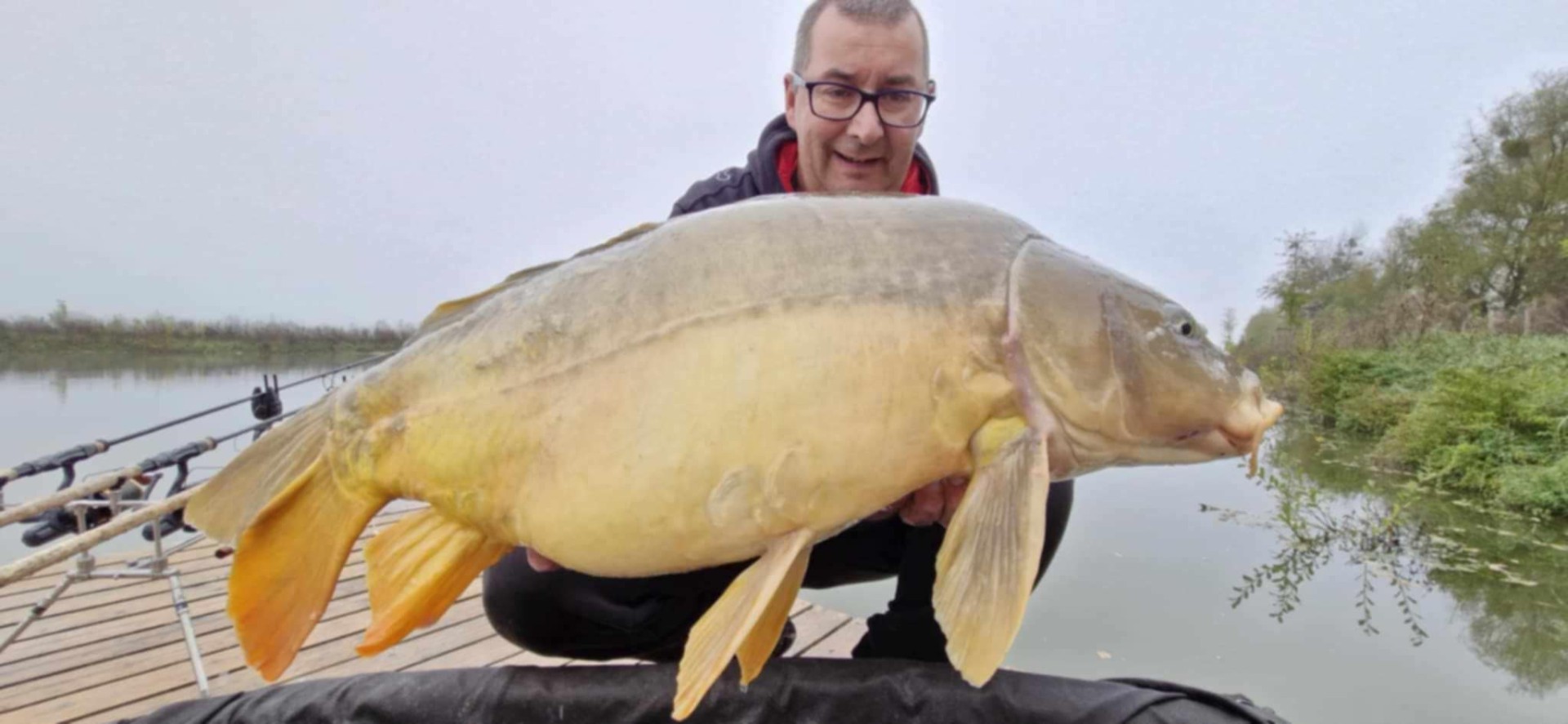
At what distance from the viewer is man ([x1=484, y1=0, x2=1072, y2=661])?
1379 mm

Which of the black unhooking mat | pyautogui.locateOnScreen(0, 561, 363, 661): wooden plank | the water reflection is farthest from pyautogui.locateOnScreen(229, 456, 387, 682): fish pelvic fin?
the water reflection

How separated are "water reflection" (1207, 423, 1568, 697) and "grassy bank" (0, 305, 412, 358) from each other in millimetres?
14280

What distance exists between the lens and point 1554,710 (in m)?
2.36

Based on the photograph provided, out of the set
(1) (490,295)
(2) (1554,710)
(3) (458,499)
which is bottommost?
(2) (1554,710)

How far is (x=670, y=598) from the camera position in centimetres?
141

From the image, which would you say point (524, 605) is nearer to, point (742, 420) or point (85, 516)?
point (742, 420)

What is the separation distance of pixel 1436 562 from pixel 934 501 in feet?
12.6

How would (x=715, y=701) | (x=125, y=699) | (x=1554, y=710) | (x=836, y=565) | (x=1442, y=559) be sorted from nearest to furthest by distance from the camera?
1. (x=715, y=701)
2. (x=836, y=565)
3. (x=125, y=699)
4. (x=1554, y=710)
5. (x=1442, y=559)

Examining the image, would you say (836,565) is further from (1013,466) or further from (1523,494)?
(1523,494)

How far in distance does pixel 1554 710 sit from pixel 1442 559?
4.64ft

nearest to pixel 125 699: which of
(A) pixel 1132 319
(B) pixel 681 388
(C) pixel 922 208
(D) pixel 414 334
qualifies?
(D) pixel 414 334

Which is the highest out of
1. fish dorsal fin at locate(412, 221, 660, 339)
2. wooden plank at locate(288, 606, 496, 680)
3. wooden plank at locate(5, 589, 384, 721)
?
fish dorsal fin at locate(412, 221, 660, 339)

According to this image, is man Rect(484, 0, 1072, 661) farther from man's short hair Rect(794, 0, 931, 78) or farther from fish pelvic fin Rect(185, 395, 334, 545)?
fish pelvic fin Rect(185, 395, 334, 545)

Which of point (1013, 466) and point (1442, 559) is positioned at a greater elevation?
point (1013, 466)
